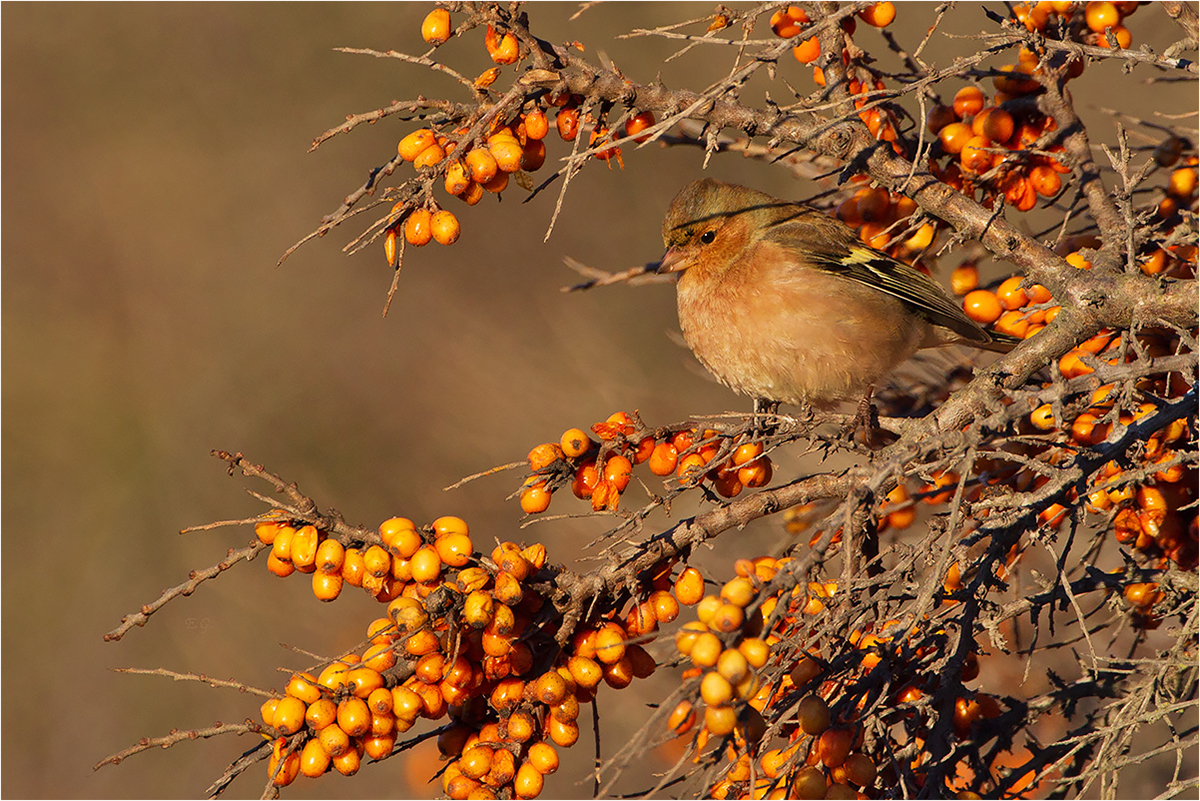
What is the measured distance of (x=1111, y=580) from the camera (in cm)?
260

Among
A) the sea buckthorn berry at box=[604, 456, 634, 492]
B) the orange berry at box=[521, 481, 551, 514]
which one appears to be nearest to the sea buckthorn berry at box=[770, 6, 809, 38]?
the sea buckthorn berry at box=[604, 456, 634, 492]

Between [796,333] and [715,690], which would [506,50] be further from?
[715,690]

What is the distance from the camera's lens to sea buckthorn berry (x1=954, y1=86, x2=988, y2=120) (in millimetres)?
3199

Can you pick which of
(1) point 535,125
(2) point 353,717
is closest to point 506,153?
(1) point 535,125

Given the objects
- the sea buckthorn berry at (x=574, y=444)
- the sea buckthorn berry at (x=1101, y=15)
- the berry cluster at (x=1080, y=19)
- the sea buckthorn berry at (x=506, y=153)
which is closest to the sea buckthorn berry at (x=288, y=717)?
the sea buckthorn berry at (x=574, y=444)

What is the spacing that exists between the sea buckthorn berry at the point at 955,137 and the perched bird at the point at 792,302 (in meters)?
0.47

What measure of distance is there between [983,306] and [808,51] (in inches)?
41.4

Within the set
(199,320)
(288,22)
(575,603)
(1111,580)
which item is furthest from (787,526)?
(288,22)

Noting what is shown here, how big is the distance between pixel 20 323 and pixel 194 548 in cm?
278

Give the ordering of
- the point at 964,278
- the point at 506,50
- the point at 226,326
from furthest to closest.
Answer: the point at 226,326 → the point at 964,278 → the point at 506,50

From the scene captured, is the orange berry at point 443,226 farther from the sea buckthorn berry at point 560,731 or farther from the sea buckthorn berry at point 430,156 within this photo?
the sea buckthorn berry at point 560,731

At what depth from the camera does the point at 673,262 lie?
12.7ft

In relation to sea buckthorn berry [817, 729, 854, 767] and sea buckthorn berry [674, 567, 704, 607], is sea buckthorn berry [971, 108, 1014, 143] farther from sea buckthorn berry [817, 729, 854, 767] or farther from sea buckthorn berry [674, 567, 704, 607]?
sea buckthorn berry [817, 729, 854, 767]

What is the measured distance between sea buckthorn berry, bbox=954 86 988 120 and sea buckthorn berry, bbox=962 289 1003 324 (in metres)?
0.61
